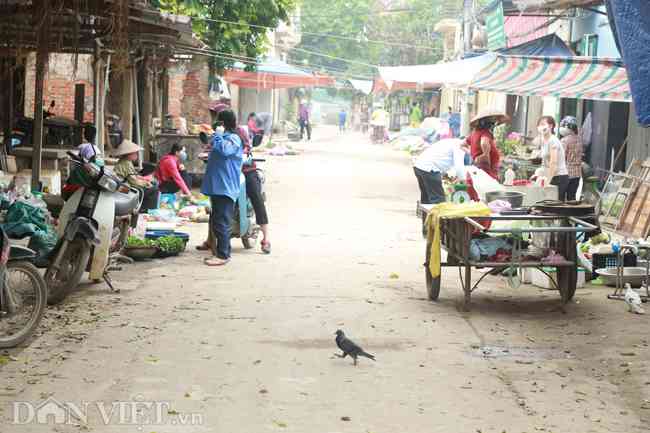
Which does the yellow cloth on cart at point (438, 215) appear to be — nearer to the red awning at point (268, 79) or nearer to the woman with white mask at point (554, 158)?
the woman with white mask at point (554, 158)

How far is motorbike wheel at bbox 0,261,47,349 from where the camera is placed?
7.14m

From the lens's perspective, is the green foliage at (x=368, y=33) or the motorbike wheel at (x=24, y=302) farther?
the green foliage at (x=368, y=33)

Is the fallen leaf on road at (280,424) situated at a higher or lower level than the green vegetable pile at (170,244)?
lower

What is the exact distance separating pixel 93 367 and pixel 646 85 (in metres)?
4.09

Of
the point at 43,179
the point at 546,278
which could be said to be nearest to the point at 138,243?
the point at 43,179

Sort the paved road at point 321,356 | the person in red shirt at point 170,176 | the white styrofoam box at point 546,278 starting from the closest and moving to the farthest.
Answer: the paved road at point 321,356
the white styrofoam box at point 546,278
the person in red shirt at point 170,176

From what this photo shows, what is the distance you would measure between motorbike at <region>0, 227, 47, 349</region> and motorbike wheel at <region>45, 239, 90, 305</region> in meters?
1.22

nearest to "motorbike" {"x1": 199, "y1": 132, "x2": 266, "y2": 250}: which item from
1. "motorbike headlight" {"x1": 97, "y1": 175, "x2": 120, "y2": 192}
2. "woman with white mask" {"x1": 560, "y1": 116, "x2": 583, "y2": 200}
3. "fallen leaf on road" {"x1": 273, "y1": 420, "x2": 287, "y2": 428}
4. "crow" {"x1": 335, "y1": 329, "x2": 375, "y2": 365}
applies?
"motorbike headlight" {"x1": 97, "y1": 175, "x2": 120, "y2": 192}

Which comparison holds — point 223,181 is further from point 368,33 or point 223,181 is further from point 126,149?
point 368,33

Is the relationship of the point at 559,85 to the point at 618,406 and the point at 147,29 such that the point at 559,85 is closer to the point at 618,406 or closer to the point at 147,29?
the point at 147,29

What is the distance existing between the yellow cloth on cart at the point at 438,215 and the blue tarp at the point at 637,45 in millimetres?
2335

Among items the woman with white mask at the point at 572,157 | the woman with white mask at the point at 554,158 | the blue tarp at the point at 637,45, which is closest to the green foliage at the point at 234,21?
the woman with white mask at the point at 572,157

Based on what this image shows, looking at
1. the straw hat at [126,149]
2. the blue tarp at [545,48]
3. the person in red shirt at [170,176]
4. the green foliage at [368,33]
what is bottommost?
the person in red shirt at [170,176]

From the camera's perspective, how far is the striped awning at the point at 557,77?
13.5 m
